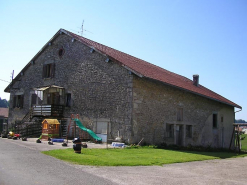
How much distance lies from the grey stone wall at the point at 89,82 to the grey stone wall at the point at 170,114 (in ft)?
2.98

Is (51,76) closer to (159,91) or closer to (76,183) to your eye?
(159,91)

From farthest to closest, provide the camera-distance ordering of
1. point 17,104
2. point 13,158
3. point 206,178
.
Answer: point 17,104
point 13,158
point 206,178

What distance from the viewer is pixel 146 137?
1681 cm

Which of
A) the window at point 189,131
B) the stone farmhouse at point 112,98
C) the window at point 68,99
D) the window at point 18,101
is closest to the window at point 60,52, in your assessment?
the stone farmhouse at point 112,98

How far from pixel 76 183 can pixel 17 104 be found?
68.2 feet

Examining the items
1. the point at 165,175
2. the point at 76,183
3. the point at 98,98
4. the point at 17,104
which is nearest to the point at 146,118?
the point at 98,98

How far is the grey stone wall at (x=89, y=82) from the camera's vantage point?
54.2ft

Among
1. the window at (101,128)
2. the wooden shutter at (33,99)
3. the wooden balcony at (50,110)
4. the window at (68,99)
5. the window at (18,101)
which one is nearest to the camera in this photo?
the window at (101,128)

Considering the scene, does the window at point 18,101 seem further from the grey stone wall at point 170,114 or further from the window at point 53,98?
the grey stone wall at point 170,114

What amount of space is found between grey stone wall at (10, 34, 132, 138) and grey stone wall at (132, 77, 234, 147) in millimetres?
907

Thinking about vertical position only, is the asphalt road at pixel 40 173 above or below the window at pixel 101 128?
below

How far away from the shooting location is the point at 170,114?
19.0 meters

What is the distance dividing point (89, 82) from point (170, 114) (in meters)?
6.18

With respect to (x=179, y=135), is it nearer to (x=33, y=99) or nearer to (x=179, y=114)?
(x=179, y=114)
